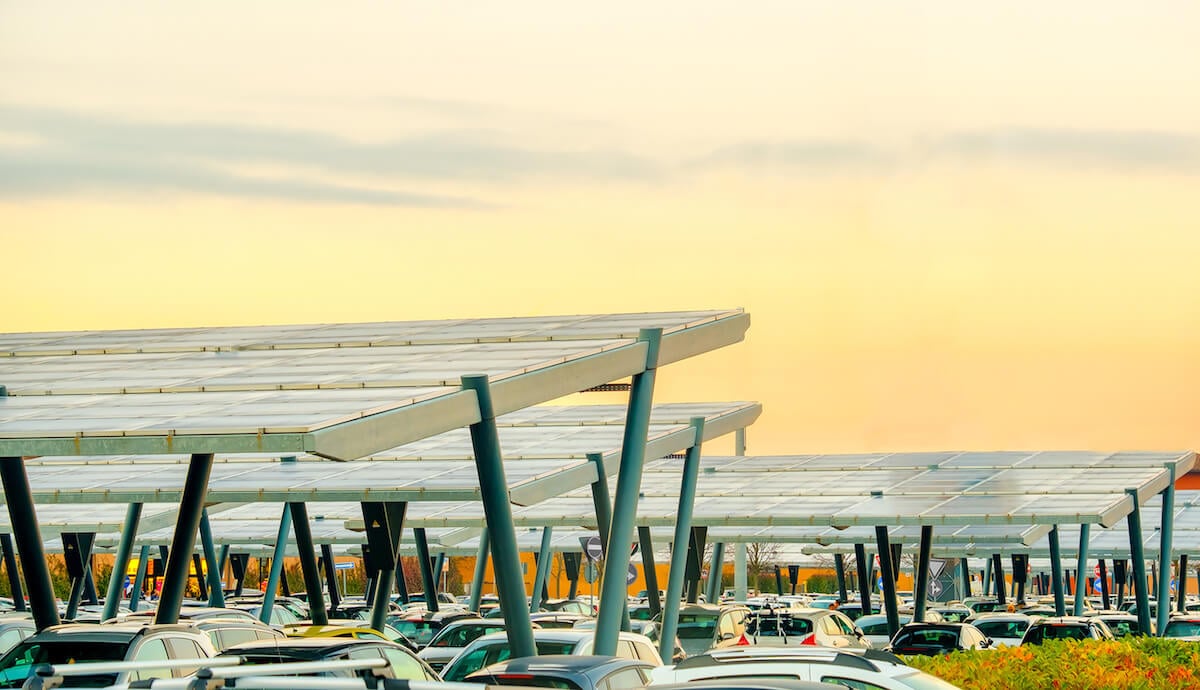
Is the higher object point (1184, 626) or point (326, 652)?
point (326, 652)

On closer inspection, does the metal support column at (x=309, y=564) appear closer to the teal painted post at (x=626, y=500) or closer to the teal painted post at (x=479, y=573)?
the teal painted post at (x=626, y=500)

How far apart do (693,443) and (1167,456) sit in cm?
1621

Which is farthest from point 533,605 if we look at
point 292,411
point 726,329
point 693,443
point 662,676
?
point 662,676

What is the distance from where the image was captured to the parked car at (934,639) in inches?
1110

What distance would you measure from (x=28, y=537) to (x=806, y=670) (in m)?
13.3

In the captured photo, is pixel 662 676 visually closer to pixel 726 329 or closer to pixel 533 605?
pixel 726 329

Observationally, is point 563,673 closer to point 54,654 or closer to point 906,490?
point 54,654

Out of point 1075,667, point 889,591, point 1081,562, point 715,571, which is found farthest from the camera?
point 715,571

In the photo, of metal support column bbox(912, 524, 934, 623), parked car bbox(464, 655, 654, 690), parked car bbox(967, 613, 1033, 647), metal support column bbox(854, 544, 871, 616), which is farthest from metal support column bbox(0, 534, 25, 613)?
parked car bbox(464, 655, 654, 690)

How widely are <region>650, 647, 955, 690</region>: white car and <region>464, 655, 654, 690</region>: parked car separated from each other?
36.0 inches

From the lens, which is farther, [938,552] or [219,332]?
[938,552]

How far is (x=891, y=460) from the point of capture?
4050cm

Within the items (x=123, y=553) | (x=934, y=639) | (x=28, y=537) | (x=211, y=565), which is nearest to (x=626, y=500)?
(x=28, y=537)

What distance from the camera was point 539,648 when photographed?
65.7 ft
